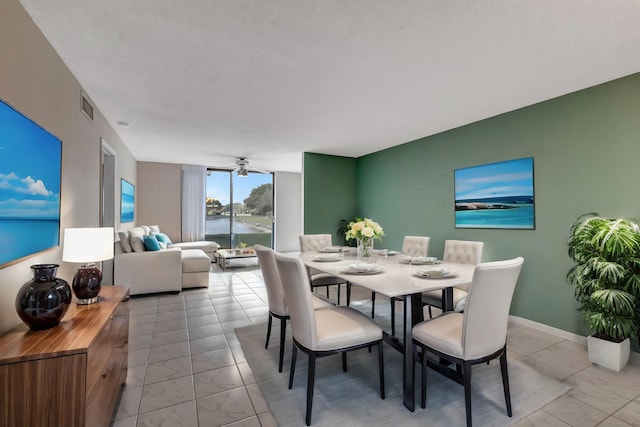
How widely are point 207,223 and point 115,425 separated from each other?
259 inches

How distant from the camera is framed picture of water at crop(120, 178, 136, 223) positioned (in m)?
Answer: 5.04

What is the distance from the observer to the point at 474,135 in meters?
3.91

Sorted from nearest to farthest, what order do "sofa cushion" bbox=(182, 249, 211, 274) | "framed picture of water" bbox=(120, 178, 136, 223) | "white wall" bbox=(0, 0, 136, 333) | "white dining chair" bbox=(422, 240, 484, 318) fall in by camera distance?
"white wall" bbox=(0, 0, 136, 333) < "white dining chair" bbox=(422, 240, 484, 318) < "sofa cushion" bbox=(182, 249, 211, 274) < "framed picture of water" bbox=(120, 178, 136, 223)

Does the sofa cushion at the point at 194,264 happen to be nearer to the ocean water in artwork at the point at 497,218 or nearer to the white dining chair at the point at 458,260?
the white dining chair at the point at 458,260

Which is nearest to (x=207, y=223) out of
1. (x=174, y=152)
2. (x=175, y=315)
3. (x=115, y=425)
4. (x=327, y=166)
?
(x=174, y=152)

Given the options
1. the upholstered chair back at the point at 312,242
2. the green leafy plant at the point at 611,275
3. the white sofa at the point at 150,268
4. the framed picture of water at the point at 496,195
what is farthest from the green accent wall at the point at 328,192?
the green leafy plant at the point at 611,275

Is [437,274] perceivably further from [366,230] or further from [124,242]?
[124,242]

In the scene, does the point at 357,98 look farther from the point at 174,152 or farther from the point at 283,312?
the point at 174,152

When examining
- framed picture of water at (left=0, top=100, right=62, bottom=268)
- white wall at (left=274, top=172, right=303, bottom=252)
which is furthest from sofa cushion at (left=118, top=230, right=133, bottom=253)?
white wall at (left=274, top=172, right=303, bottom=252)

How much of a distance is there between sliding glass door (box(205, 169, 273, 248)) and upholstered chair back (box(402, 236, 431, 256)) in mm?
5230

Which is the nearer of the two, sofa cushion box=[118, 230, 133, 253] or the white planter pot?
the white planter pot

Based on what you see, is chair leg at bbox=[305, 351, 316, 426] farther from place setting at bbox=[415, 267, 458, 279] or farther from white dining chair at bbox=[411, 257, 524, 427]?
place setting at bbox=[415, 267, 458, 279]

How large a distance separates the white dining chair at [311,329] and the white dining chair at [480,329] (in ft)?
1.25

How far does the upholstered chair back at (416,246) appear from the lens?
3.47 m
